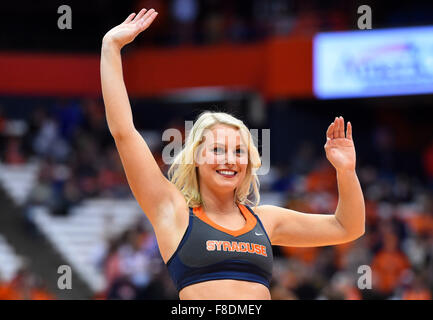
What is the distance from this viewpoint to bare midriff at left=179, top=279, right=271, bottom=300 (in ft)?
9.90

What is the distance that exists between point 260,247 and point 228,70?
11572 millimetres

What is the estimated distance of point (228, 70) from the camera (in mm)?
14570

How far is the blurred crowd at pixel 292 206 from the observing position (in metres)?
9.55

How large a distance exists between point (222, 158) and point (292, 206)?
821 centimetres

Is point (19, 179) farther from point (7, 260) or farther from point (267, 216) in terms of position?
point (267, 216)

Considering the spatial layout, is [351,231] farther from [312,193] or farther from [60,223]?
[60,223]

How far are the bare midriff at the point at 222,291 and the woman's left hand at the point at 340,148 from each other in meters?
0.73

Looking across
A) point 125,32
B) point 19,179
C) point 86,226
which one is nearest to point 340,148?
point 125,32

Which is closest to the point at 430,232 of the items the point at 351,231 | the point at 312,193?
the point at 312,193

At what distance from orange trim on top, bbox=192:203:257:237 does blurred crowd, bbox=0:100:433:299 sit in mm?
4651
